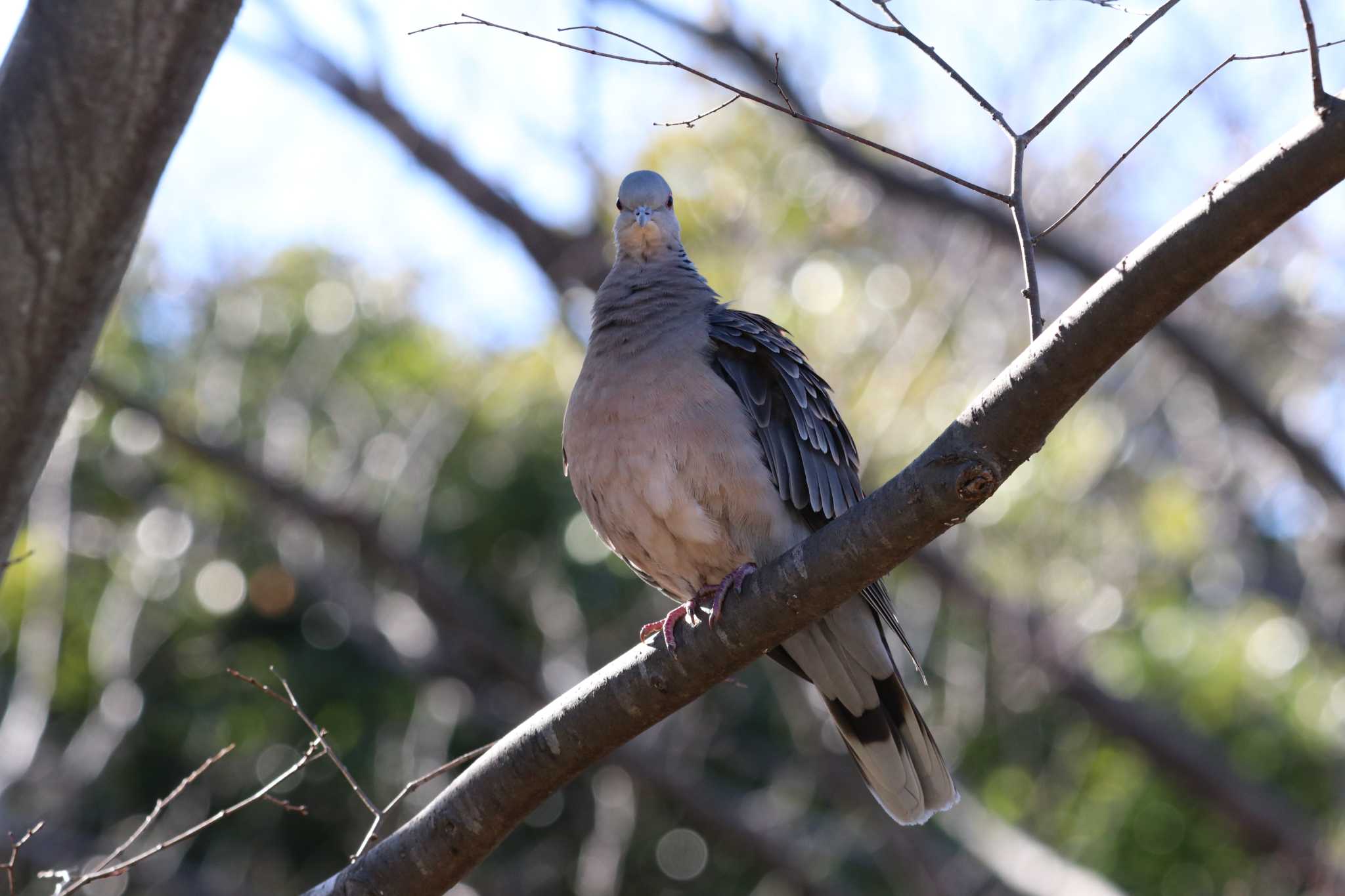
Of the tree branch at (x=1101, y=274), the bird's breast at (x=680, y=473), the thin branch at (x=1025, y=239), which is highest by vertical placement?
the tree branch at (x=1101, y=274)

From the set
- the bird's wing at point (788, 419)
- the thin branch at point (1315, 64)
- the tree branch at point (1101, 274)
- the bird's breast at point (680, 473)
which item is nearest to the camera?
the thin branch at point (1315, 64)

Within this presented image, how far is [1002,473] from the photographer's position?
2.38m

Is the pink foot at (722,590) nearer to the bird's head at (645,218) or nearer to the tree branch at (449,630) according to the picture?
the bird's head at (645,218)

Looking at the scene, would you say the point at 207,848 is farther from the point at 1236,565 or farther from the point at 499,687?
the point at 1236,565

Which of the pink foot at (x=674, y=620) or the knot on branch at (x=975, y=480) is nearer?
the knot on branch at (x=975, y=480)

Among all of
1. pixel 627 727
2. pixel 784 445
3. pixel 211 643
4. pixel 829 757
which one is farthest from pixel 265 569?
pixel 627 727

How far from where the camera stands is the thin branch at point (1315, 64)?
203 centimetres

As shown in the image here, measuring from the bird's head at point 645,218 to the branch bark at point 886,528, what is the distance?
194cm

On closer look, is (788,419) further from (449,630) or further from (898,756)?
(449,630)

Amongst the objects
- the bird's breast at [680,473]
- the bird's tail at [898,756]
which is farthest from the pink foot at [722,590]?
the bird's tail at [898,756]

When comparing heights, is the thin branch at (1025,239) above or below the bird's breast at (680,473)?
above

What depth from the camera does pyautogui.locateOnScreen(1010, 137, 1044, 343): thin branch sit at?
2533 mm

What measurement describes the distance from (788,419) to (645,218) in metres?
0.97

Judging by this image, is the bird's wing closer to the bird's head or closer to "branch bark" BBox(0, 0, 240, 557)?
the bird's head
